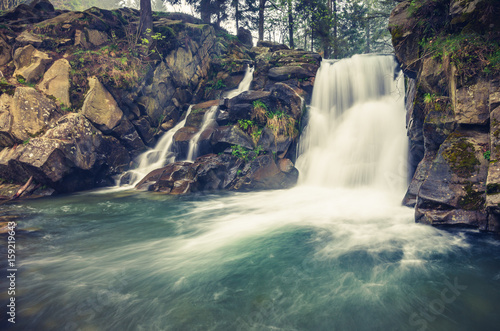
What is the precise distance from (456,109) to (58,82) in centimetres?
1592

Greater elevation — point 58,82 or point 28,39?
point 28,39

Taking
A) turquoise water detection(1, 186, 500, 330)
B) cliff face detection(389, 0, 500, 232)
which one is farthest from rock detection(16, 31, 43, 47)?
cliff face detection(389, 0, 500, 232)

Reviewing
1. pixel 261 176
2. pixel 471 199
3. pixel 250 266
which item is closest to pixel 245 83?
pixel 261 176

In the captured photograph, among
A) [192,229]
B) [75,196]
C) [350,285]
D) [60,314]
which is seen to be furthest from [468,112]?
[75,196]

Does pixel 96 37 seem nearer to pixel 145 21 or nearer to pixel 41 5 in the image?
pixel 145 21

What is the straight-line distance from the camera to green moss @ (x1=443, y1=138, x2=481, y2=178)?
5.20 metres

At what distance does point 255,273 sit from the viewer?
4.05 m

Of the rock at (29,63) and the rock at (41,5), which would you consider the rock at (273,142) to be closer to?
the rock at (29,63)

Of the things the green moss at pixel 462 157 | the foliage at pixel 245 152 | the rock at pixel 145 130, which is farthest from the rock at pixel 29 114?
the green moss at pixel 462 157

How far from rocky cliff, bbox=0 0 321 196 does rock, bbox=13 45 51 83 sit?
4 cm

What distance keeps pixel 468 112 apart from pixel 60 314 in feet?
29.1

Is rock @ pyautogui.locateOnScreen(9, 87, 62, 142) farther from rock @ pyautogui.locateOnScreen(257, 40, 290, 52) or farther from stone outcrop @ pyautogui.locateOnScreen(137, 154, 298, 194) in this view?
A: rock @ pyautogui.locateOnScreen(257, 40, 290, 52)

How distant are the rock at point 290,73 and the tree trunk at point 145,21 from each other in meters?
8.58

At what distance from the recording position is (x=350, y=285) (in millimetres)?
3611
